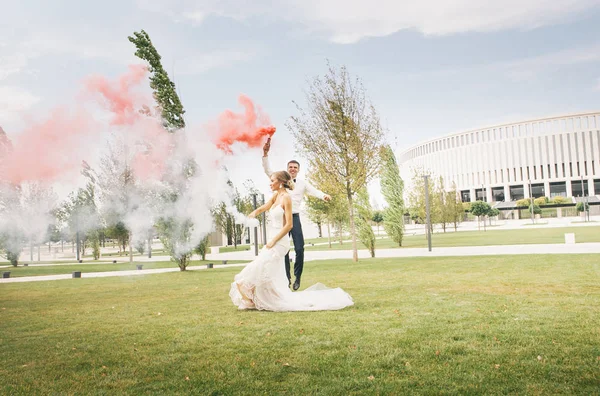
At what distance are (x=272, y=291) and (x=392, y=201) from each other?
3281 centimetres

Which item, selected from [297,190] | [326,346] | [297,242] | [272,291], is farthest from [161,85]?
[326,346]

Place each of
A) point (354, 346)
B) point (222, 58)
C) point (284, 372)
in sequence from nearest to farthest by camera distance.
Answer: point (284, 372)
point (354, 346)
point (222, 58)

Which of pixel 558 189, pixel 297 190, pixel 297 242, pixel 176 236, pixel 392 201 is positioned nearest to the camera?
pixel 297 242

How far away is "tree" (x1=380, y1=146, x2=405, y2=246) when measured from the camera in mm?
39656

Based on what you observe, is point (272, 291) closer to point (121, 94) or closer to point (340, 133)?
point (121, 94)

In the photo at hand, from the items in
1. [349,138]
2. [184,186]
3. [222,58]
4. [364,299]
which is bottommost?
[364,299]

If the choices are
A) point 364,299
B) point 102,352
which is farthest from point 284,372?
point 364,299

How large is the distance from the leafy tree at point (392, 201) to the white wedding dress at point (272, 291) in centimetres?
3085

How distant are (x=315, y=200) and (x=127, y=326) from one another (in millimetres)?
39433

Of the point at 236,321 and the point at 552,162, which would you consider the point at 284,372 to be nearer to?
the point at 236,321

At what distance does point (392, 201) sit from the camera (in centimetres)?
4053

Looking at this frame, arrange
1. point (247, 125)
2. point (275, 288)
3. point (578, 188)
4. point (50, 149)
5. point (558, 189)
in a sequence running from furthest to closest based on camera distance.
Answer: point (558, 189), point (578, 188), point (247, 125), point (50, 149), point (275, 288)

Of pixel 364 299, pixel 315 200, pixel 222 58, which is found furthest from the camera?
pixel 315 200

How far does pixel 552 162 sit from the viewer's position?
402 ft
